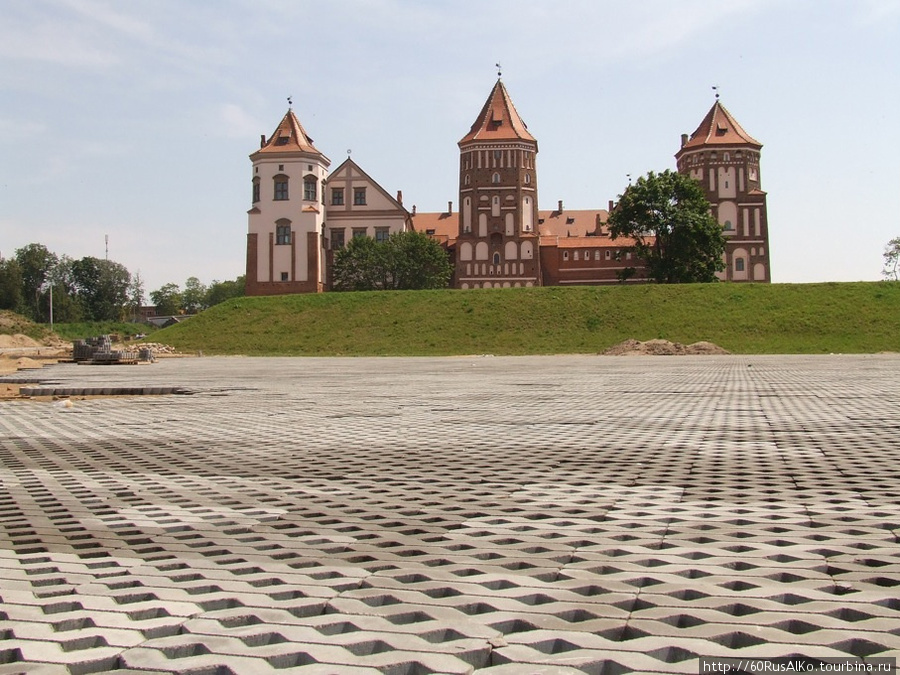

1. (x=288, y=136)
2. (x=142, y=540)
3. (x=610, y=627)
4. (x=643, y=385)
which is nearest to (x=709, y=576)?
(x=610, y=627)

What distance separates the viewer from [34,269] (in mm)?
132750

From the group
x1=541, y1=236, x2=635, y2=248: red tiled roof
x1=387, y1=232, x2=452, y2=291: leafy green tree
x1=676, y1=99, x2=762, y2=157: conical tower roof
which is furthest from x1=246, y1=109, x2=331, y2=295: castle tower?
x1=676, y1=99, x2=762, y2=157: conical tower roof

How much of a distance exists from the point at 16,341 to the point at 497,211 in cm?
4782

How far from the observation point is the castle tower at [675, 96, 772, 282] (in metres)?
94.6

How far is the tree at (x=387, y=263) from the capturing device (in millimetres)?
85250

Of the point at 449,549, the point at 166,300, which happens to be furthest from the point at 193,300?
the point at 449,549

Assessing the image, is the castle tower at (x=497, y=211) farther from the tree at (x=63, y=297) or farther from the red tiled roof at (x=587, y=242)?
the tree at (x=63, y=297)

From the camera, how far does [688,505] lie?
571cm

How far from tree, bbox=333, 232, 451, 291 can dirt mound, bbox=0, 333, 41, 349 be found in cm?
2840

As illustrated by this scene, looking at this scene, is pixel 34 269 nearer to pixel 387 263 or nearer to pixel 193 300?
pixel 193 300

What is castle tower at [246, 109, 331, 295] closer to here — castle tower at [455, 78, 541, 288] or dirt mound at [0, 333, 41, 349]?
castle tower at [455, 78, 541, 288]

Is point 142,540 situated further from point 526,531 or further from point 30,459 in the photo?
point 30,459

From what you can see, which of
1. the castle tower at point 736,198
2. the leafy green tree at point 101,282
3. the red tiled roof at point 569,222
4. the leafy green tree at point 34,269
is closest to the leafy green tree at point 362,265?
the red tiled roof at point 569,222

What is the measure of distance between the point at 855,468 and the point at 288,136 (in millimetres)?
85409
